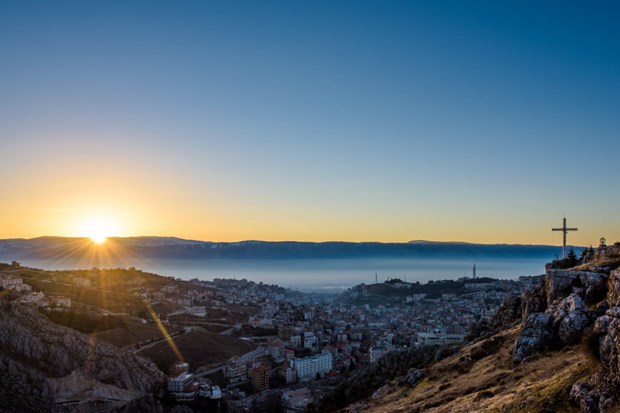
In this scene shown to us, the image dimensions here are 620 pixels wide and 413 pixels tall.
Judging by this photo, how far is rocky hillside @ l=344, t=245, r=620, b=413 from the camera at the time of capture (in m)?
15.0

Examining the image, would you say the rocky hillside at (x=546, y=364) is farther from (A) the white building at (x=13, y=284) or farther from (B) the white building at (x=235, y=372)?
(A) the white building at (x=13, y=284)

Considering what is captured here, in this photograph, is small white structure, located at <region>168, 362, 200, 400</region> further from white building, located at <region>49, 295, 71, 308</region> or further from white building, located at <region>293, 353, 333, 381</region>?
white building, located at <region>49, 295, 71, 308</region>

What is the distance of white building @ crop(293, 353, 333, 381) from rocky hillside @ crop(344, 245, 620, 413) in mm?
40066

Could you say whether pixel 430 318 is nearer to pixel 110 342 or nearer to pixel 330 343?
pixel 330 343

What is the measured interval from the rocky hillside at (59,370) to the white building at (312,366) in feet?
75.5

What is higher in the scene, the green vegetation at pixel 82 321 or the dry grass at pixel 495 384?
the dry grass at pixel 495 384

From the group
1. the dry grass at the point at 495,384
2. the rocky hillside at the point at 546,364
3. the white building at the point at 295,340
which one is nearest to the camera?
the rocky hillside at the point at 546,364

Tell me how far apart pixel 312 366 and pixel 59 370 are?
36.5 m

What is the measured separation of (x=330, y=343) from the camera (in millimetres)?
97750

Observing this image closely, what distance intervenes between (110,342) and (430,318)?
77.2 m

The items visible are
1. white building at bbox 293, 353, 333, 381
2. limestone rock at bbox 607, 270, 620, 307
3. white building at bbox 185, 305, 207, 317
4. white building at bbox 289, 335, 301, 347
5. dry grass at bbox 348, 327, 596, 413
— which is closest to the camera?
dry grass at bbox 348, 327, 596, 413

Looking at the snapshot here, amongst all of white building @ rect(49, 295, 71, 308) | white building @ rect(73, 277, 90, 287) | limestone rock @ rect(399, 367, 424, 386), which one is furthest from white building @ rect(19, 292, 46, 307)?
limestone rock @ rect(399, 367, 424, 386)

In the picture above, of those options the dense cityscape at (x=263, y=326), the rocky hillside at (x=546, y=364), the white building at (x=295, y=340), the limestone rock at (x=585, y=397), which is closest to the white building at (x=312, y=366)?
the dense cityscape at (x=263, y=326)

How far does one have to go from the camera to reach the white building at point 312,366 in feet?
240
